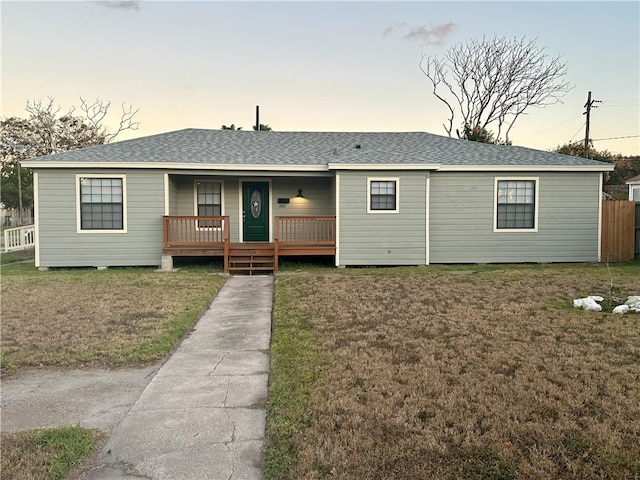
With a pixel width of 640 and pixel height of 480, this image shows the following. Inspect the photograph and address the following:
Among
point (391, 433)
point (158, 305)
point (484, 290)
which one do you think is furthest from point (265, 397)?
point (484, 290)

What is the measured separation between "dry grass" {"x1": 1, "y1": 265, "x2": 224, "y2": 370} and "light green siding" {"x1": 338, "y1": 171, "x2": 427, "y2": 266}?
12.7 ft

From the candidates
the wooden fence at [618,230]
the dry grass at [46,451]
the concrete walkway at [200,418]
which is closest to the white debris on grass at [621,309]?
the concrete walkway at [200,418]

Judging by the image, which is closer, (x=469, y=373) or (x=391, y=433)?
(x=391, y=433)

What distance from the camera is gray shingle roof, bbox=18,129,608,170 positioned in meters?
11.9

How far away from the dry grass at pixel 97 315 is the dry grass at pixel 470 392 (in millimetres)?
1917

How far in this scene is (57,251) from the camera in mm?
11633

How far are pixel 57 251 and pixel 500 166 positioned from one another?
12.1 metres

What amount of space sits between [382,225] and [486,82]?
79.8 ft

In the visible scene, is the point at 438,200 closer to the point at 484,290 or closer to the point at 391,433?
the point at 484,290

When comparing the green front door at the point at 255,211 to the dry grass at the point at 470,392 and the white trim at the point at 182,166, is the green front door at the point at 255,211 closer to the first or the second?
the white trim at the point at 182,166

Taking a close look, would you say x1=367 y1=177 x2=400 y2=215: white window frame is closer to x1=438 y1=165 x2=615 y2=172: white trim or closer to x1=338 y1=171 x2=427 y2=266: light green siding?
x1=338 y1=171 x2=427 y2=266: light green siding

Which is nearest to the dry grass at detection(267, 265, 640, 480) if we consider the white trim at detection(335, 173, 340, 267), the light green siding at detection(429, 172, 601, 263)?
the white trim at detection(335, 173, 340, 267)

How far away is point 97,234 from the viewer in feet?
38.4

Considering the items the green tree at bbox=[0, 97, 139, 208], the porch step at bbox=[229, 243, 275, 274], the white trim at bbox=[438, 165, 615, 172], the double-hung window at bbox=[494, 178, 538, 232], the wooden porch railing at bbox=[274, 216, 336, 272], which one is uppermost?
the green tree at bbox=[0, 97, 139, 208]
